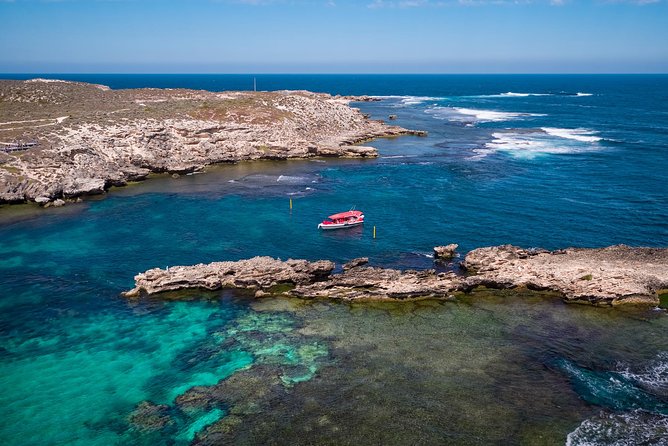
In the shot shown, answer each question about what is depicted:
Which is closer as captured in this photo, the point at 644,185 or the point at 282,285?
the point at 282,285

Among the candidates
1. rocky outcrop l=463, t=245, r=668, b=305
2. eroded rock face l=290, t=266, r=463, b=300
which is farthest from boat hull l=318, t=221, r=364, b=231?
rocky outcrop l=463, t=245, r=668, b=305

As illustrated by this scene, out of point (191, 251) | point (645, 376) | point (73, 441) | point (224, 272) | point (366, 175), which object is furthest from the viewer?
point (366, 175)

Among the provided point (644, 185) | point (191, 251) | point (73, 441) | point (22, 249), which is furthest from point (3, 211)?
point (644, 185)

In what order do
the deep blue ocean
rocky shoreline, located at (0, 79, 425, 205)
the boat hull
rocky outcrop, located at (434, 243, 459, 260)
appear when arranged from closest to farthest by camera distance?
the deep blue ocean < rocky outcrop, located at (434, 243, 459, 260) < the boat hull < rocky shoreline, located at (0, 79, 425, 205)

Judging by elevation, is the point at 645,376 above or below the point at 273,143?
below

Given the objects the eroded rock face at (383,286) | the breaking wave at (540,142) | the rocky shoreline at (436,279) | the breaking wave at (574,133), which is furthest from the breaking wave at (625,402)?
the breaking wave at (574,133)

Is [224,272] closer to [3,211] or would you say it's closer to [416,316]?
[416,316]

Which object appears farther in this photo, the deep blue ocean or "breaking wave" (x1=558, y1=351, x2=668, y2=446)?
the deep blue ocean

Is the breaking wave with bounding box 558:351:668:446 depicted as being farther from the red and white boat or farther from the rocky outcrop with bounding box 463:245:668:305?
the red and white boat
